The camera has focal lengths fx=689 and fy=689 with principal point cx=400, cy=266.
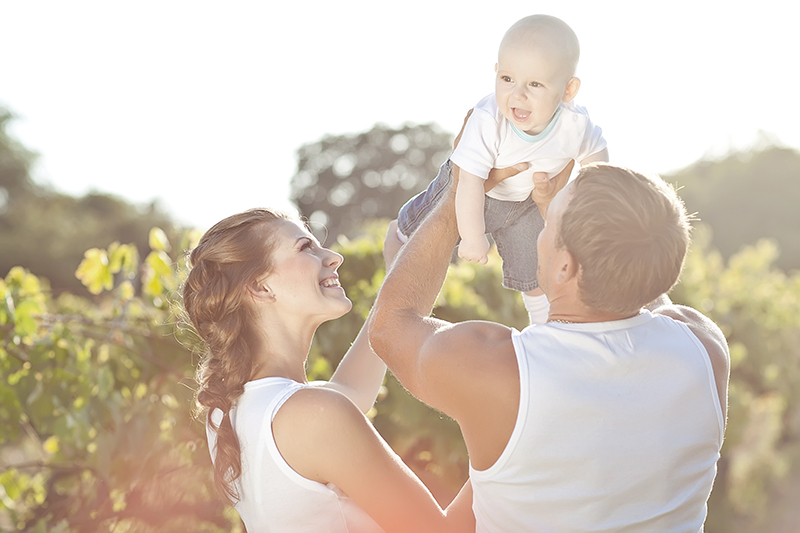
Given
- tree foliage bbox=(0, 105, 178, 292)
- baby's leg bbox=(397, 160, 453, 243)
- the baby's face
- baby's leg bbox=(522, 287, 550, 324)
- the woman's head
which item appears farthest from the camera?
tree foliage bbox=(0, 105, 178, 292)

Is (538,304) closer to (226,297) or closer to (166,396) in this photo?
(226,297)

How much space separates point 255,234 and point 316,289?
0.87 feet

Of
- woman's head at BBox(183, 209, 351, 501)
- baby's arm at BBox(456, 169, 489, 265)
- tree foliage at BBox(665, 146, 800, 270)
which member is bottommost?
tree foliage at BBox(665, 146, 800, 270)

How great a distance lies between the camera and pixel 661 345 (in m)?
1.70

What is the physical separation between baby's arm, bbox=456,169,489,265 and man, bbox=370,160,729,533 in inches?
17.0

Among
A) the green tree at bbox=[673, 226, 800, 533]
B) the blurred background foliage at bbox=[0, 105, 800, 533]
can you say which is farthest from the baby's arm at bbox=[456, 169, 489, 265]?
the green tree at bbox=[673, 226, 800, 533]

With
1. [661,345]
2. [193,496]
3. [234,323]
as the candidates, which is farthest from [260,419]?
[193,496]

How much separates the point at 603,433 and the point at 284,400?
2.69 feet

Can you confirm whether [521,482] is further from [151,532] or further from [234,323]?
[151,532]

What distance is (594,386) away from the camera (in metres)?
1.62

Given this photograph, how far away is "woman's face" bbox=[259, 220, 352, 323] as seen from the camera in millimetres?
2195

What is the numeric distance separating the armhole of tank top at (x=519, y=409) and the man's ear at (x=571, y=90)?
889 mm

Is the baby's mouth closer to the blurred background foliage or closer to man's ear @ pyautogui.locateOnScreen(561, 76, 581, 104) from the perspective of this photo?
man's ear @ pyautogui.locateOnScreen(561, 76, 581, 104)

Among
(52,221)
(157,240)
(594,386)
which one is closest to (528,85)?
(594,386)
